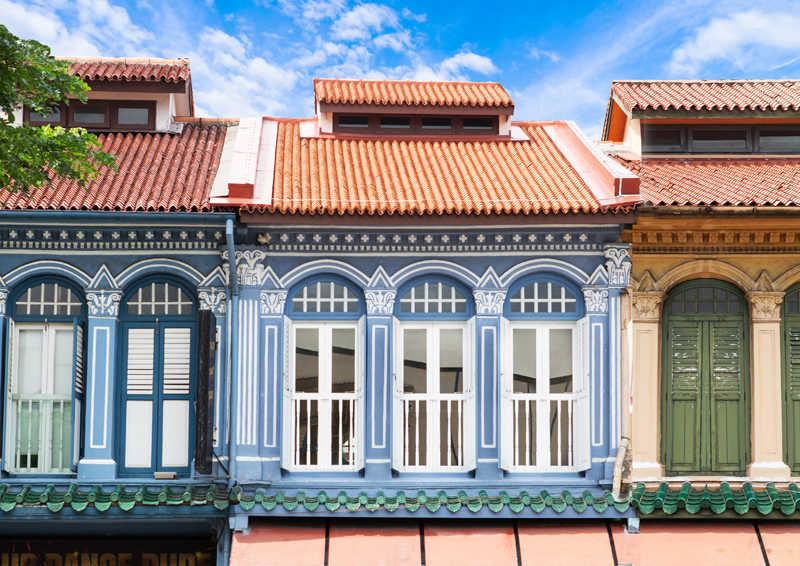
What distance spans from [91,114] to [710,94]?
9.46 meters

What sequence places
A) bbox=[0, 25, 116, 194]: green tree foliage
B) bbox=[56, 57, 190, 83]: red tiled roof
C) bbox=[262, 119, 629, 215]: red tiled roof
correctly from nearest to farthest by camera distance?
1. bbox=[0, 25, 116, 194]: green tree foliage
2. bbox=[262, 119, 629, 215]: red tiled roof
3. bbox=[56, 57, 190, 83]: red tiled roof

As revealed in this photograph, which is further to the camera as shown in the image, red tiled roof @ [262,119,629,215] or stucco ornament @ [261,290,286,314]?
stucco ornament @ [261,290,286,314]

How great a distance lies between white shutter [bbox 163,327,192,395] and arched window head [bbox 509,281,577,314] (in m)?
4.02

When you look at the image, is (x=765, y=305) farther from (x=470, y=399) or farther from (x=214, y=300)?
(x=214, y=300)

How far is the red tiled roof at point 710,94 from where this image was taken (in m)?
10.9

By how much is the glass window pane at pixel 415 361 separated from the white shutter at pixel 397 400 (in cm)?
8

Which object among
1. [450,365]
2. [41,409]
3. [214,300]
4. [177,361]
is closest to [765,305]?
[450,365]

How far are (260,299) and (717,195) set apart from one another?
5.61 meters

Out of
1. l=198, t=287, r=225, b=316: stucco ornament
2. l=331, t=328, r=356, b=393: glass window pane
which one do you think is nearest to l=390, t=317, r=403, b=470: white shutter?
l=331, t=328, r=356, b=393: glass window pane

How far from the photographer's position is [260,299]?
881cm

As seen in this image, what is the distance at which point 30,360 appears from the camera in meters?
8.99

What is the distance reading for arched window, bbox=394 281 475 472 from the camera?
9.00 m

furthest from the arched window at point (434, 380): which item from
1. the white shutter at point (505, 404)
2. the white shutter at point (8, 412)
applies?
the white shutter at point (8, 412)

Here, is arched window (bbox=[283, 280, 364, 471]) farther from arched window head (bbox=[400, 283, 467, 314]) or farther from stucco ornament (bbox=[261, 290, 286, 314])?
arched window head (bbox=[400, 283, 467, 314])
